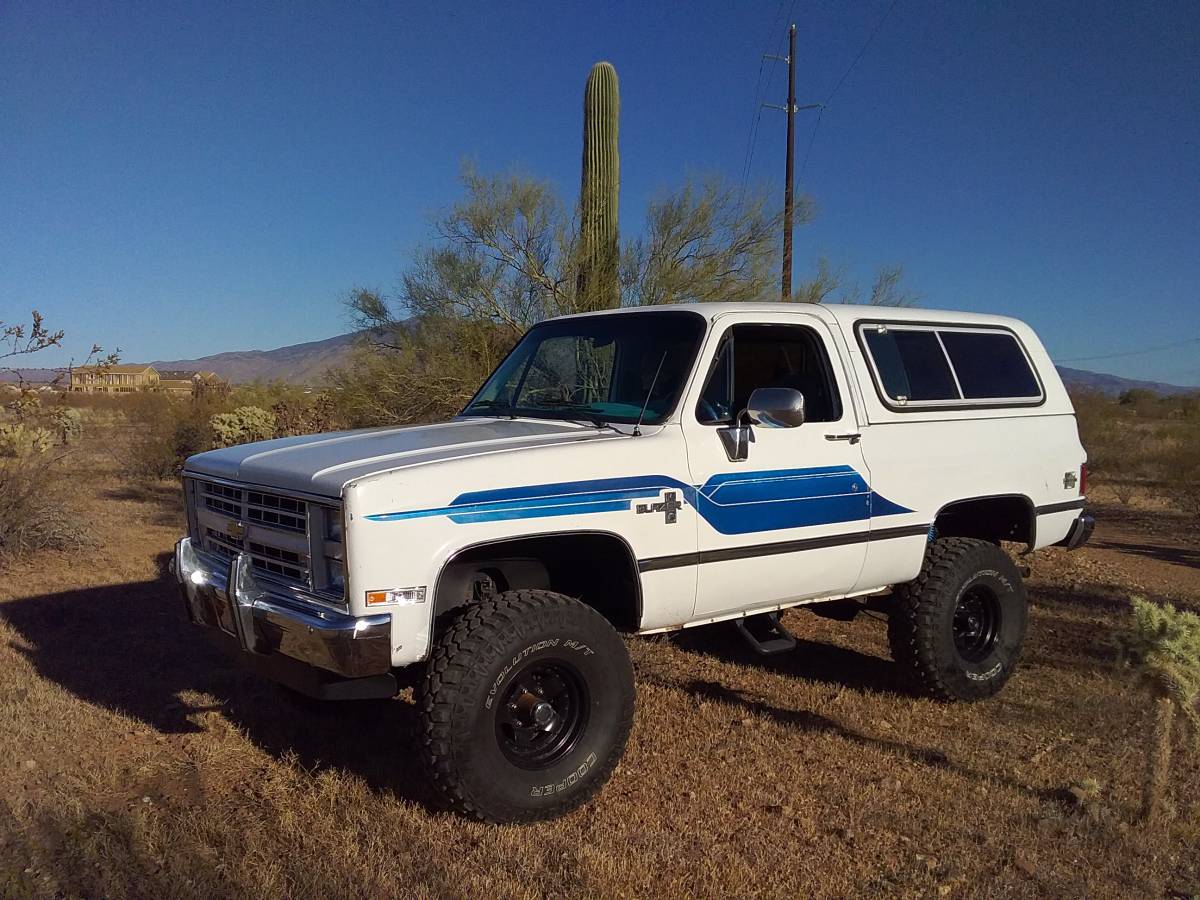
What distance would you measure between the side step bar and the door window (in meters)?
1.09

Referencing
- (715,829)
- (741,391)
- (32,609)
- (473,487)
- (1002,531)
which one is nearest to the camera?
(473,487)

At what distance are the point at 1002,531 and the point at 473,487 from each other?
3798mm

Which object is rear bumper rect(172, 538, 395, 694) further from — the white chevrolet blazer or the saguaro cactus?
Result: the saguaro cactus

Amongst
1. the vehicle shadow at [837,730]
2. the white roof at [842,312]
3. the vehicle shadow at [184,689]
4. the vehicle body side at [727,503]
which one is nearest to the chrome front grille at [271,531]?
the vehicle body side at [727,503]

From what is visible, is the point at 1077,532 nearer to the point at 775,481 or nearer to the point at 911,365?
the point at 911,365

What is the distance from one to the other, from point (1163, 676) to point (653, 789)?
2.18 metres

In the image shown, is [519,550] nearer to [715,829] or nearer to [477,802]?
[477,802]

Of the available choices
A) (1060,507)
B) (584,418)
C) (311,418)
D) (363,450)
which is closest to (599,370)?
(584,418)

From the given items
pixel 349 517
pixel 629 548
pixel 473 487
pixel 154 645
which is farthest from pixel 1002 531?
pixel 154 645

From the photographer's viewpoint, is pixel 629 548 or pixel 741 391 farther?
pixel 741 391

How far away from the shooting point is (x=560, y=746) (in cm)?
379

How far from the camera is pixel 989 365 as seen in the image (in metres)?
5.59

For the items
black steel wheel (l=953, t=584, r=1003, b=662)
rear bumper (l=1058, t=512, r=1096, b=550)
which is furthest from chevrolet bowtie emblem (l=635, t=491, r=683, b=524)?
rear bumper (l=1058, t=512, r=1096, b=550)

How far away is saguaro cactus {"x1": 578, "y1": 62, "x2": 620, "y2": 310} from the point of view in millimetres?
13422
